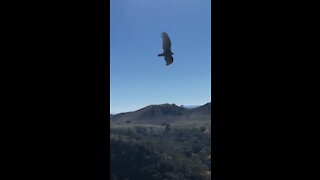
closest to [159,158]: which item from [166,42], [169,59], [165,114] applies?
[165,114]

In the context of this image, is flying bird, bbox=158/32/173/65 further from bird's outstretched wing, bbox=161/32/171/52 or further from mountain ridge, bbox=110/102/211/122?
mountain ridge, bbox=110/102/211/122

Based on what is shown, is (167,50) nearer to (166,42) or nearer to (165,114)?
(166,42)

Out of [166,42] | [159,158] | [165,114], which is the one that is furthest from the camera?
[165,114]

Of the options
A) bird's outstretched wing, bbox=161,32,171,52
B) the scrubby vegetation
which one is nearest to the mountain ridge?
the scrubby vegetation

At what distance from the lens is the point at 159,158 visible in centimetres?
7769

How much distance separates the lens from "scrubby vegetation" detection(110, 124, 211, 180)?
70438 mm
